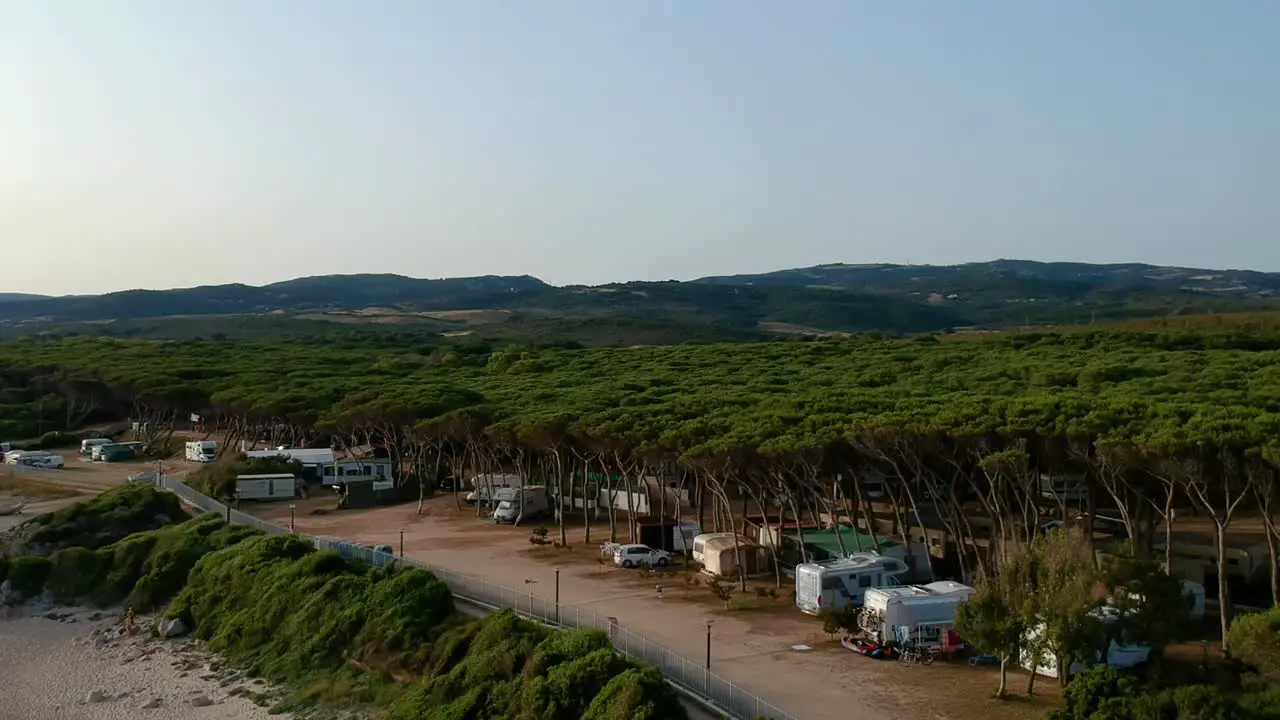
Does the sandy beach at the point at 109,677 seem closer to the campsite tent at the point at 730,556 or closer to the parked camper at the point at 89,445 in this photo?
the campsite tent at the point at 730,556

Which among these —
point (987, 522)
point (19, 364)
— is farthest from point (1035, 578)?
point (19, 364)

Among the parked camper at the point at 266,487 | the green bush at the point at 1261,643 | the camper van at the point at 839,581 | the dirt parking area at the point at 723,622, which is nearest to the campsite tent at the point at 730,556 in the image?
the dirt parking area at the point at 723,622

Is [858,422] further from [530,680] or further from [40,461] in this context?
[40,461]

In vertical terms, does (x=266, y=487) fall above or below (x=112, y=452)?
above

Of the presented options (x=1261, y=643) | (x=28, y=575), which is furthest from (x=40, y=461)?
(x=1261, y=643)

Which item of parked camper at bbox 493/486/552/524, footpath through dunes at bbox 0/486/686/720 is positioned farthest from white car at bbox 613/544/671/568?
parked camper at bbox 493/486/552/524

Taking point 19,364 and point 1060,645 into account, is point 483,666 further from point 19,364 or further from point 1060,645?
point 19,364
